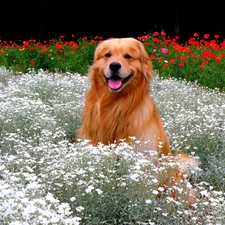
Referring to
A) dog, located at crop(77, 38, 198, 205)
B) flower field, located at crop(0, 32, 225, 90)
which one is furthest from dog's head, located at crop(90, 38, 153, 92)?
flower field, located at crop(0, 32, 225, 90)

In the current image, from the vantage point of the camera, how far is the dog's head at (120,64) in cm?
450

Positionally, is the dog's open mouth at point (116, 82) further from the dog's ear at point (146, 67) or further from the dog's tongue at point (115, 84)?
the dog's ear at point (146, 67)

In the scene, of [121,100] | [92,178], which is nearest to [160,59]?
[121,100]

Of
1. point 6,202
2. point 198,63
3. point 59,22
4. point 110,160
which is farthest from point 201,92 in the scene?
point 59,22

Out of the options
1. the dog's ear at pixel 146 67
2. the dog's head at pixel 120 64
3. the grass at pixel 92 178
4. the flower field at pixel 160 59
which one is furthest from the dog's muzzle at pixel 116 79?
the flower field at pixel 160 59

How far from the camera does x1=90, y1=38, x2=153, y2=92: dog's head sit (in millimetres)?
4500

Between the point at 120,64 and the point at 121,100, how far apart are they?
0.35 m

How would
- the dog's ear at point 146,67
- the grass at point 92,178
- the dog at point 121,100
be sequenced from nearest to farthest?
the grass at point 92,178
the dog at point 121,100
the dog's ear at point 146,67

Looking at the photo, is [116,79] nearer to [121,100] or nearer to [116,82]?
[116,82]

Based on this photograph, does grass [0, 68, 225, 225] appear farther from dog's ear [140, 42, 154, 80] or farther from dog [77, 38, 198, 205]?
dog's ear [140, 42, 154, 80]

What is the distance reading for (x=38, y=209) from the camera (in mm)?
2387

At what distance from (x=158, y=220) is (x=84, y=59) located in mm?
8478

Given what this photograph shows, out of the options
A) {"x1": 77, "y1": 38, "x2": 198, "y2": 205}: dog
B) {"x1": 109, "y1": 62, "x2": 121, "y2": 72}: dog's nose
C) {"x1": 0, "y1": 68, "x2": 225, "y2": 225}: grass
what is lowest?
{"x1": 0, "y1": 68, "x2": 225, "y2": 225}: grass

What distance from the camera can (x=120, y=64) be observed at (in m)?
4.47
